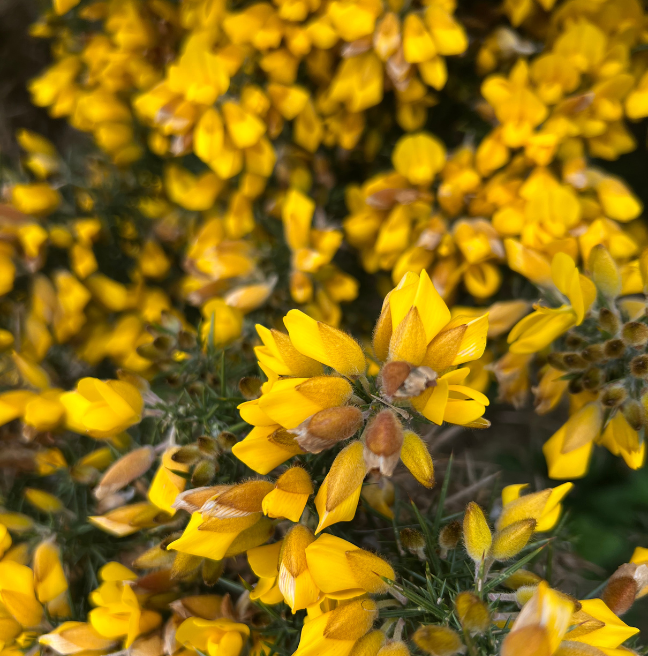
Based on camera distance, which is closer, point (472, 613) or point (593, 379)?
point (472, 613)

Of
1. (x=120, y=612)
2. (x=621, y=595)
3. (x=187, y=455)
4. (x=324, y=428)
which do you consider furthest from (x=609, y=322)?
(x=120, y=612)

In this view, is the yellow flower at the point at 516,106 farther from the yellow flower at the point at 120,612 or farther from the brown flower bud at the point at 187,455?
the yellow flower at the point at 120,612

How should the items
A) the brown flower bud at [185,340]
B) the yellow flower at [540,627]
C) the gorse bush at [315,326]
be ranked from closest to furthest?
the yellow flower at [540,627] → the gorse bush at [315,326] → the brown flower bud at [185,340]

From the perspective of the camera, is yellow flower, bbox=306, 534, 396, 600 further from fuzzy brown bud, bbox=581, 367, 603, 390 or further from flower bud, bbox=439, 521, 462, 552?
fuzzy brown bud, bbox=581, 367, 603, 390

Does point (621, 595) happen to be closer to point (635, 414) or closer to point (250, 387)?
point (635, 414)

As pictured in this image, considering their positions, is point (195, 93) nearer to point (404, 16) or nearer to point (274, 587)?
point (404, 16)

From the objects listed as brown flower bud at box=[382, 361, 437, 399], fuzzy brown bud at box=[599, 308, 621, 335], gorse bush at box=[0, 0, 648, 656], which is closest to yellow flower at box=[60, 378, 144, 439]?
gorse bush at box=[0, 0, 648, 656]

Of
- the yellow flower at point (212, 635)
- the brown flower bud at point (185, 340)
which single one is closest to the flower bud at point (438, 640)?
the yellow flower at point (212, 635)
